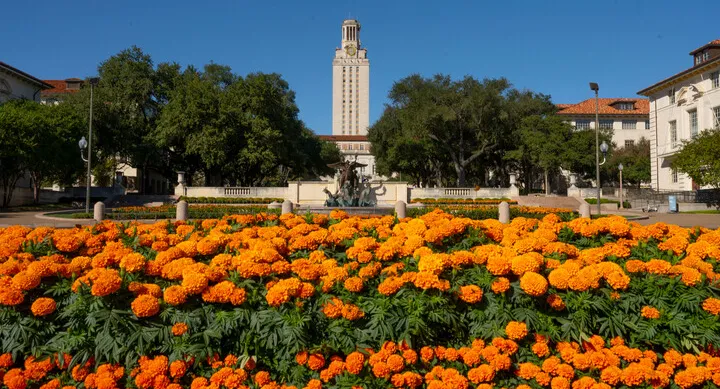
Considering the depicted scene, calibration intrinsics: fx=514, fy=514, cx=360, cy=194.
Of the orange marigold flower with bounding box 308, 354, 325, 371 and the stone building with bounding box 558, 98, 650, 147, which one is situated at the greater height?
the stone building with bounding box 558, 98, 650, 147

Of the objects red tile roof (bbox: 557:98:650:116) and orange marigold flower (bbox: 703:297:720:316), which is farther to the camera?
red tile roof (bbox: 557:98:650:116)

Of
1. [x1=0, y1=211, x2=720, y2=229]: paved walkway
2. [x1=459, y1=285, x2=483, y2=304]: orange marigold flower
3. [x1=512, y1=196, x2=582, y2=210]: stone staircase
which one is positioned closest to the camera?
[x1=459, y1=285, x2=483, y2=304]: orange marigold flower

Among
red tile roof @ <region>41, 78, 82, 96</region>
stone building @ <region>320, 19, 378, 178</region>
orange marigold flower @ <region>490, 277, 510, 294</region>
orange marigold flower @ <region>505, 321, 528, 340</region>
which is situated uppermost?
stone building @ <region>320, 19, 378, 178</region>

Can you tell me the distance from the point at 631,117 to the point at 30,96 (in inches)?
2955

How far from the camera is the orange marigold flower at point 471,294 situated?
4.29 metres

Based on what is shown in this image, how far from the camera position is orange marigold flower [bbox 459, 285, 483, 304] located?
14.1 ft

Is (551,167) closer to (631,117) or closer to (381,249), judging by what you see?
(631,117)

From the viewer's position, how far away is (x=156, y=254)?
5.27m

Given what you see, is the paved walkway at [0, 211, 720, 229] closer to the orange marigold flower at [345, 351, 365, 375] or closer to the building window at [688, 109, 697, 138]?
the orange marigold flower at [345, 351, 365, 375]

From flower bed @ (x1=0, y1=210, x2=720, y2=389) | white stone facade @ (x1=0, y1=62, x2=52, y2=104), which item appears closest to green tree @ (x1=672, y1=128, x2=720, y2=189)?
flower bed @ (x1=0, y1=210, x2=720, y2=389)

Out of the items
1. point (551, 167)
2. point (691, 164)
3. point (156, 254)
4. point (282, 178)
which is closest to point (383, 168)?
point (551, 167)

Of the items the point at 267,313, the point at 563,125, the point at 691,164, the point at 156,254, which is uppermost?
the point at 563,125

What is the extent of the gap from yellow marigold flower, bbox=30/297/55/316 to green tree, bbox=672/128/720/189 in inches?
1655

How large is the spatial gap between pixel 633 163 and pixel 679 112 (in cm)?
1665
